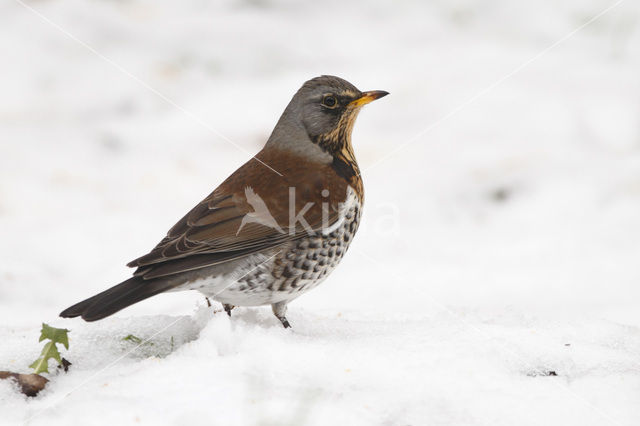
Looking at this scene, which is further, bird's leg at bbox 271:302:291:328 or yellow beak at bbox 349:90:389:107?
yellow beak at bbox 349:90:389:107

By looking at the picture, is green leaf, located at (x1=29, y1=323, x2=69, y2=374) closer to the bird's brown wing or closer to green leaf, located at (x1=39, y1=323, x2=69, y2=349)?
green leaf, located at (x1=39, y1=323, x2=69, y2=349)

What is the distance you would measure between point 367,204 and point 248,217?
2853 millimetres

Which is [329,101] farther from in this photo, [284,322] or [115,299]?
[115,299]

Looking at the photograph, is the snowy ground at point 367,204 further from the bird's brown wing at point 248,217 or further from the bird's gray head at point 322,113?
the bird's gray head at point 322,113

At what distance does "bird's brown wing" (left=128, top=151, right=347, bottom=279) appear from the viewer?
3271 millimetres

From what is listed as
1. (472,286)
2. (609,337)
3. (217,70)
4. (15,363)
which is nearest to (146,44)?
(217,70)

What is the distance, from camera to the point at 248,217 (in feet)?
11.4

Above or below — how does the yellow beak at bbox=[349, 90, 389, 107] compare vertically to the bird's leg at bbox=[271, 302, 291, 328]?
above

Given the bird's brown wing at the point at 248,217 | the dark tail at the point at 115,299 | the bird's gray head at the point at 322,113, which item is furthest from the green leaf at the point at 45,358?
the bird's gray head at the point at 322,113

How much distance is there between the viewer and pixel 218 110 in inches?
267

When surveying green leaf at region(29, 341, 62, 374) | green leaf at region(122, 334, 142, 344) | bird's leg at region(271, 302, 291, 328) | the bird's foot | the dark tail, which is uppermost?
the dark tail

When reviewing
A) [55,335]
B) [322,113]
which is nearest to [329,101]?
[322,113]

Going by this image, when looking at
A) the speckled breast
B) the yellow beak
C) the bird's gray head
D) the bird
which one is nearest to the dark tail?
the bird

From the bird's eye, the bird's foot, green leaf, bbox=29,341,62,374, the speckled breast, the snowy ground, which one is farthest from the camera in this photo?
the bird's eye
